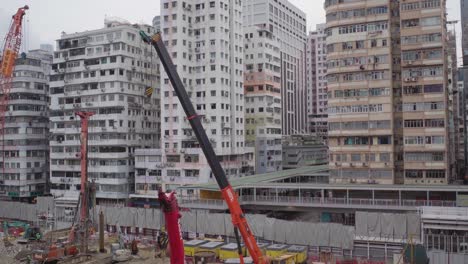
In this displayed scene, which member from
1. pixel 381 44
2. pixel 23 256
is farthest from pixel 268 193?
pixel 23 256

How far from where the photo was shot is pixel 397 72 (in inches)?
2261

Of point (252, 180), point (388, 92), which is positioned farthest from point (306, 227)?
point (388, 92)

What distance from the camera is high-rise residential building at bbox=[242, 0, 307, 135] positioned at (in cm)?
11750

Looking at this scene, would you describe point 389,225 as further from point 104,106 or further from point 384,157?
point 104,106

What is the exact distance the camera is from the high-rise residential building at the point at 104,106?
7075 centimetres

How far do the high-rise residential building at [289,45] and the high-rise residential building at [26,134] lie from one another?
1972 inches

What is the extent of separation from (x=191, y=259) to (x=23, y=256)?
14.4 metres

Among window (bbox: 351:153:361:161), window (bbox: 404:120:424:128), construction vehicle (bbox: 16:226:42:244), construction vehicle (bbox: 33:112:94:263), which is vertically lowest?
construction vehicle (bbox: 16:226:42:244)

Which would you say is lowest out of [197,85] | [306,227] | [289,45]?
[306,227]

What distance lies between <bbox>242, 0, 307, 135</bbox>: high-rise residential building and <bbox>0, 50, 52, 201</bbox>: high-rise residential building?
50084mm

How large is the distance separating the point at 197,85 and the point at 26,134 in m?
31.4

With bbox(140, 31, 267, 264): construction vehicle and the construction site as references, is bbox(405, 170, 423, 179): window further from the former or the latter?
bbox(140, 31, 267, 264): construction vehicle

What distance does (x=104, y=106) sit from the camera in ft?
235

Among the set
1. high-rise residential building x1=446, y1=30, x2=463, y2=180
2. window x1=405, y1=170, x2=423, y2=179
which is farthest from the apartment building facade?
high-rise residential building x1=446, y1=30, x2=463, y2=180
